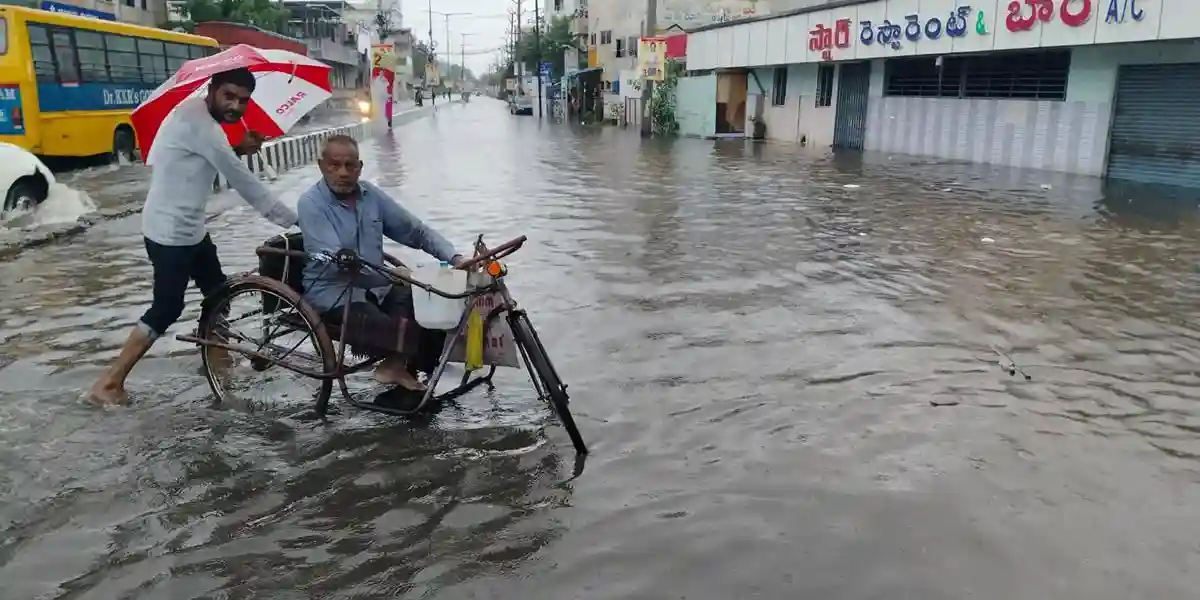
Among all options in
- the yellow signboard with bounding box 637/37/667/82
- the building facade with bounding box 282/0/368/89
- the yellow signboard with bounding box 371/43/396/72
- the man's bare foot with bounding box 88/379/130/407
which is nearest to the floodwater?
the man's bare foot with bounding box 88/379/130/407

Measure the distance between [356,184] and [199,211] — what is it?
973 mm

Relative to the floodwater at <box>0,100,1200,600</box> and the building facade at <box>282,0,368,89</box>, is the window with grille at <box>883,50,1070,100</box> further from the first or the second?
the building facade at <box>282,0,368,89</box>

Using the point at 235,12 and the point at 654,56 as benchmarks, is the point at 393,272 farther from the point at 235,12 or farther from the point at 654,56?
the point at 235,12

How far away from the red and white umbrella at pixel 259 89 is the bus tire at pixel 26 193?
20.9ft

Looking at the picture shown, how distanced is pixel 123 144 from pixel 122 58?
1793 mm

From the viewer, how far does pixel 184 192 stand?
477 centimetres

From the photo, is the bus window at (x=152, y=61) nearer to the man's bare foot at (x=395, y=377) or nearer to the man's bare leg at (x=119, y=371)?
the man's bare leg at (x=119, y=371)

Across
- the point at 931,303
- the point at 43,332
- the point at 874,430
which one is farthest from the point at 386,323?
the point at 931,303

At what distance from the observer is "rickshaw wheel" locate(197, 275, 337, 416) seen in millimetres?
4539

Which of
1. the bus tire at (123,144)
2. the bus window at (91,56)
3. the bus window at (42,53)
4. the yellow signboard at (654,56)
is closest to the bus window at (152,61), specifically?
the bus tire at (123,144)

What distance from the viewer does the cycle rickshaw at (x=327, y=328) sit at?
428 cm

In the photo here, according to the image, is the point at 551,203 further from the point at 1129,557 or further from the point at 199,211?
the point at 1129,557

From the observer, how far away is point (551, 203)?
13781mm

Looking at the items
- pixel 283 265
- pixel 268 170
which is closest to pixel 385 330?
pixel 283 265
